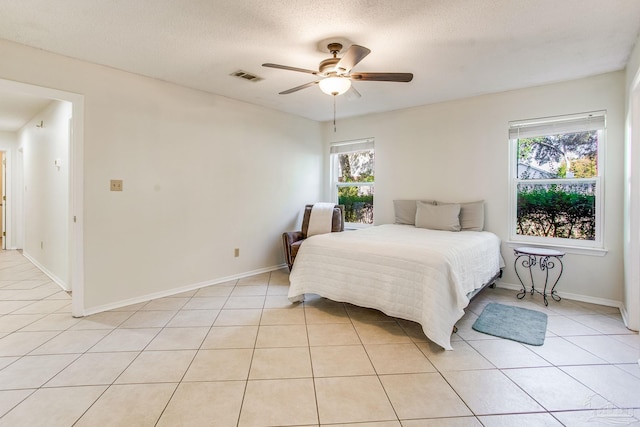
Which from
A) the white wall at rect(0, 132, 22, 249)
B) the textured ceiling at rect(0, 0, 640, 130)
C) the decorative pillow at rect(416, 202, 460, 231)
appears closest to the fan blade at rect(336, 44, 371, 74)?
the textured ceiling at rect(0, 0, 640, 130)

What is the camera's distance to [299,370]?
2033 mm

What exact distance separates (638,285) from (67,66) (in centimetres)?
512

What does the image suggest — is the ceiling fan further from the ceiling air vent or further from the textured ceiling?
the ceiling air vent

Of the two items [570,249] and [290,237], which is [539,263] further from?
[290,237]

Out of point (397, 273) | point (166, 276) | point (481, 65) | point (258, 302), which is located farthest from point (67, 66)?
point (481, 65)

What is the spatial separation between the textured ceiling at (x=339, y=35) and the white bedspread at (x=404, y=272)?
1.66 meters

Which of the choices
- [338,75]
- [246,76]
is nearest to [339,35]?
[338,75]

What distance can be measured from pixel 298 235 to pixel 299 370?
2.40 meters

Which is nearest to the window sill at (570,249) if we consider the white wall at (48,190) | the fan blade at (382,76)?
the fan blade at (382,76)

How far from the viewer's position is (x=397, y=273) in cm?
252

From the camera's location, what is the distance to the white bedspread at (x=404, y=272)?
2.32 m

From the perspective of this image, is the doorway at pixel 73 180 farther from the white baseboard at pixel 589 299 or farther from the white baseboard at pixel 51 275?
the white baseboard at pixel 589 299

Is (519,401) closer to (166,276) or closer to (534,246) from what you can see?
(534,246)

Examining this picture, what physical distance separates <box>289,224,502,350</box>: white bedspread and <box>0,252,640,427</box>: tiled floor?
23 cm
